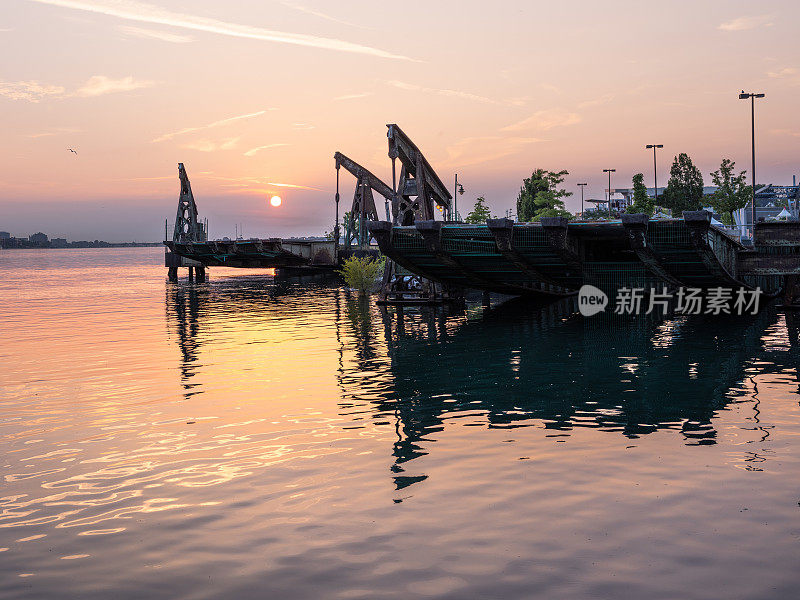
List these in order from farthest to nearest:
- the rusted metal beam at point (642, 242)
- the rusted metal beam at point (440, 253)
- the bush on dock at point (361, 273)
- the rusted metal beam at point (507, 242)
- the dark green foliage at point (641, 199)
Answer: the dark green foliage at point (641, 199)
the bush on dock at point (361, 273)
the rusted metal beam at point (440, 253)
the rusted metal beam at point (507, 242)
the rusted metal beam at point (642, 242)

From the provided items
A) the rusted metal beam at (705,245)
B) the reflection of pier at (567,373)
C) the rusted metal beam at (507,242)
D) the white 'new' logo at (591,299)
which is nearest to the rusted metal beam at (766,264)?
the rusted metal beam at (705,245)

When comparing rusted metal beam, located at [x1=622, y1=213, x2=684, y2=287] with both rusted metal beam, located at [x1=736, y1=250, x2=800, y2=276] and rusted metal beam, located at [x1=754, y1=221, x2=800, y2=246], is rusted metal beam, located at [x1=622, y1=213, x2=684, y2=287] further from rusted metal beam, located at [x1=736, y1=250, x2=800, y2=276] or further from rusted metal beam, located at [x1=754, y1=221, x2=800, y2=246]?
rusted metal beam, located at [x1=754, y1=221, x2=800, y2=246]

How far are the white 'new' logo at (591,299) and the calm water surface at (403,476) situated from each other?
17079 millimetres

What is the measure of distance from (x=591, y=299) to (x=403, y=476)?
107 ft

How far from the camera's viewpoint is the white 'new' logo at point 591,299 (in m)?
38.6

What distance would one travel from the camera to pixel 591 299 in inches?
1604

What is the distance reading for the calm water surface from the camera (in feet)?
22.5

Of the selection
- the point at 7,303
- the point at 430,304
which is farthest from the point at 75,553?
A: the point at 7,303

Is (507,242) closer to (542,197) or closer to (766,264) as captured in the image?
(766,264)

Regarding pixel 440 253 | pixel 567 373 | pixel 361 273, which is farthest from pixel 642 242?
pixel 361 273

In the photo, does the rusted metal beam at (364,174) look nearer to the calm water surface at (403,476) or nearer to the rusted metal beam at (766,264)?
the rusted metal beam at (766,264)

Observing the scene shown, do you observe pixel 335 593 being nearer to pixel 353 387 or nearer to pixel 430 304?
pixel 353 387

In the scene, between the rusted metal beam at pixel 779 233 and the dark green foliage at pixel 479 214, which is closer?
the rusted metal beam at pixel 779 233

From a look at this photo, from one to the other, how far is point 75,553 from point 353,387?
30.7 feet
